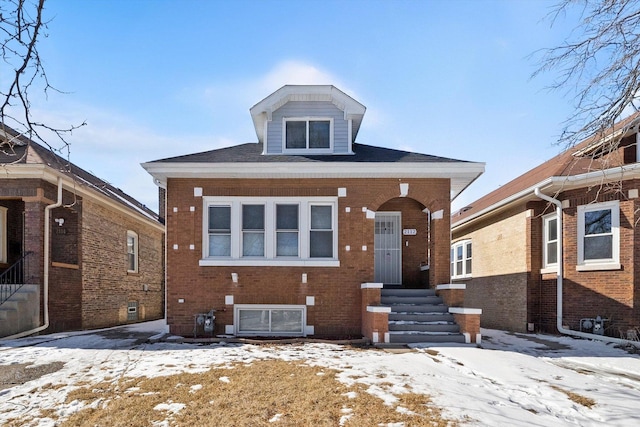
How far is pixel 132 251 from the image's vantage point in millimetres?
16109

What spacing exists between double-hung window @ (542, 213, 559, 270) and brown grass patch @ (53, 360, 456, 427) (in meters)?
7.93

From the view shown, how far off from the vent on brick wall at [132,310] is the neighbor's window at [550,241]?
14794mm

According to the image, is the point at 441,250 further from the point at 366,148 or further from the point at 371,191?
the point at 366,148

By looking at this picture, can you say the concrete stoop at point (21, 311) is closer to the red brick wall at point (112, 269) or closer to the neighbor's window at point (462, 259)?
the red brick wall at point (112, 269)

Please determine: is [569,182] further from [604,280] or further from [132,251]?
[132,251]

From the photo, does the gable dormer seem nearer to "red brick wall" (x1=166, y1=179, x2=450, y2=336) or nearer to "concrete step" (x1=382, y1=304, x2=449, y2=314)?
"red brick wall" (x1=166, y1=179, x2=450, y2=336)

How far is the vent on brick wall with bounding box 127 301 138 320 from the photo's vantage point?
1541 centimetres

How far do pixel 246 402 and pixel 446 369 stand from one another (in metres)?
3.38

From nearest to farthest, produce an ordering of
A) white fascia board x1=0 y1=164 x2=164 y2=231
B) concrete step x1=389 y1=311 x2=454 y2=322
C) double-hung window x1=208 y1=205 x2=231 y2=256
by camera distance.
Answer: concrete step x1=389 y1=311 x2=454 y2=322, white fascia board x1=0 y1=164 x2=164 y2=231, double-hung window x1=208 y1=205 x2=231 y2=256

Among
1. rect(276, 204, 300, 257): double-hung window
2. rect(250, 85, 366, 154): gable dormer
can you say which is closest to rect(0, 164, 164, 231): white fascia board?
rect(276, 204, 300, 257): double-hung window

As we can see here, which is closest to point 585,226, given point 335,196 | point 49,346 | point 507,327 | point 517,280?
point 517,280

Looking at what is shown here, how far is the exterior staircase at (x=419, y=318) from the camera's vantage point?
859cm

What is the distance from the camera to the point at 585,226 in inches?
409

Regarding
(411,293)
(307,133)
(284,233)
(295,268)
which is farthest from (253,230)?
(411,293)
